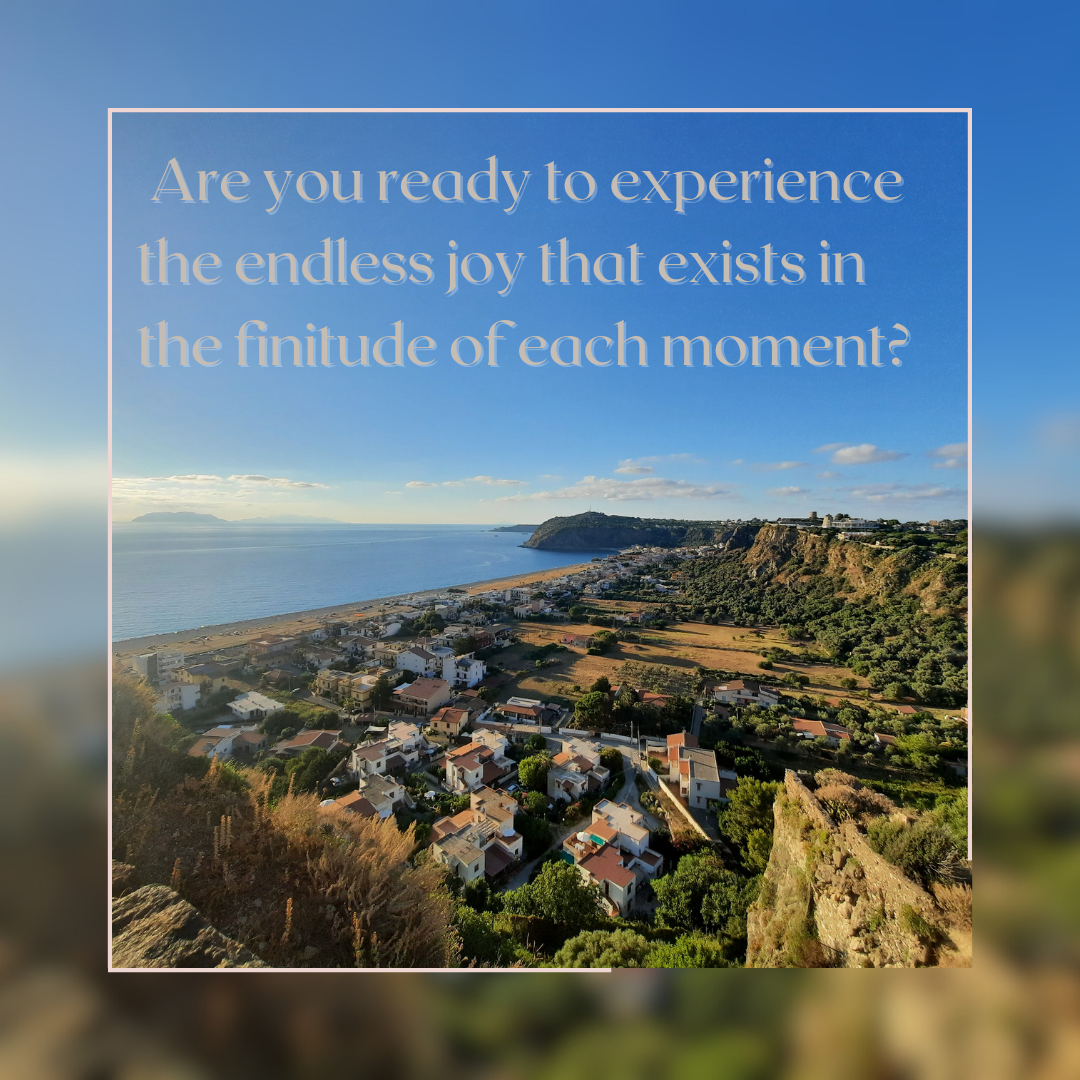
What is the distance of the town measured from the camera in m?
2.13

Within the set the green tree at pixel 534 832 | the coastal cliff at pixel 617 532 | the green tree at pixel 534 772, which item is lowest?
the green tree at pixel 534 832

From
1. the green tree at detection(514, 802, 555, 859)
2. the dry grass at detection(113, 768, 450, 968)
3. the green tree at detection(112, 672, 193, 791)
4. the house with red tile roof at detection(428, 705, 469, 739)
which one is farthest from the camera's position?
the house with red tile roof at detection(428, 705, 469, 739)

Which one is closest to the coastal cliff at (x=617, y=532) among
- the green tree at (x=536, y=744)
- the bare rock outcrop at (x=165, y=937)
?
the green tree at (x=536, y=744)

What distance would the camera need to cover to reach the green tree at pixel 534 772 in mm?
2561

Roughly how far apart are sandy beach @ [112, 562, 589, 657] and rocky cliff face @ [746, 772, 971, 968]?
6.21 ft

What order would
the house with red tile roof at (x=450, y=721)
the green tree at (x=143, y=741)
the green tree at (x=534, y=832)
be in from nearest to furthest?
the green tree at (x=143, y=741) → the green tree at (x=534, y=832) → the house with red tile roof at (x=450, y=721)

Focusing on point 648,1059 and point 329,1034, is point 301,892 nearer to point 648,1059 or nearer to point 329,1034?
point 329,1034

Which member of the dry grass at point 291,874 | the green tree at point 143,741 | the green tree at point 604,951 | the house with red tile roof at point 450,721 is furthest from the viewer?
the house with red tile roof at point 450,721

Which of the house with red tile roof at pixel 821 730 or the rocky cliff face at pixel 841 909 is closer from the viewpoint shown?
the rocky cliff face at pixel 841 909

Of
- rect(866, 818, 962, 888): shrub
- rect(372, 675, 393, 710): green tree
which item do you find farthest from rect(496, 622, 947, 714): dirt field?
rect(866, 818, 962, 888): shrub

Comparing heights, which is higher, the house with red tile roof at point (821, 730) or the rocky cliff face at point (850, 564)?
the rocky cliff face at point (850, 564)

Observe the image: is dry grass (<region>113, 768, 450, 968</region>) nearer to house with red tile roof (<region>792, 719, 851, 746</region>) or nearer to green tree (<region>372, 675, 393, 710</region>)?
green tree (<region>372, 675, 393, 710</region>)

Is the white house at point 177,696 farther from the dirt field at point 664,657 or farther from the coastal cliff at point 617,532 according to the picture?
the coastal cliff at point 617,532

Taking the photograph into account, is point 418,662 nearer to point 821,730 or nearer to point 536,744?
point 536,744
